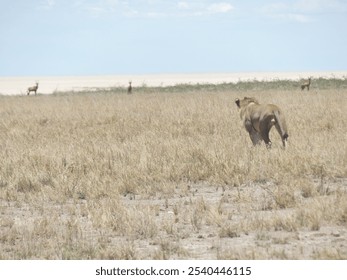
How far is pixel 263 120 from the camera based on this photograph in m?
11.1

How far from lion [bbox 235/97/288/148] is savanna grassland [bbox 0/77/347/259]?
311 mm

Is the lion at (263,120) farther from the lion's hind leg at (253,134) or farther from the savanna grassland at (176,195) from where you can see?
the savanna grassland at (176,195)

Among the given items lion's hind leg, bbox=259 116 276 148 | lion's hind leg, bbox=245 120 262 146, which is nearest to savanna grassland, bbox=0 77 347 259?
lion's hind leg, bbox=245 120 262 146

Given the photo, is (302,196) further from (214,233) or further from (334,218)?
(214,233)

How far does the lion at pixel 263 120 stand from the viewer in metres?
A: 10.9

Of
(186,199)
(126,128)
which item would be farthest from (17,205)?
(126,128)

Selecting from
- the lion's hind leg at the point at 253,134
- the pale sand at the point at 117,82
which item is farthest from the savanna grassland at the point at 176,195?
the pale sand at the point at 117,82

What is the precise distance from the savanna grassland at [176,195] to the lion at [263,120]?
311 millimetres

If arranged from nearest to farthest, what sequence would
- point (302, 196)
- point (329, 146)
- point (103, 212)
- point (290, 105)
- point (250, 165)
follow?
point (103, 212)
point (302, 196)
point (250, 165)
point (329, 146)
point (290, 105)

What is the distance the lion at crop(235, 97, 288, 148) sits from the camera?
10.9 metres

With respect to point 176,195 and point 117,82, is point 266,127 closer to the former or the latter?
point 176,195

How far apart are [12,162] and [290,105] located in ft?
38.4

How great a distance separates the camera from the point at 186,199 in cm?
850
